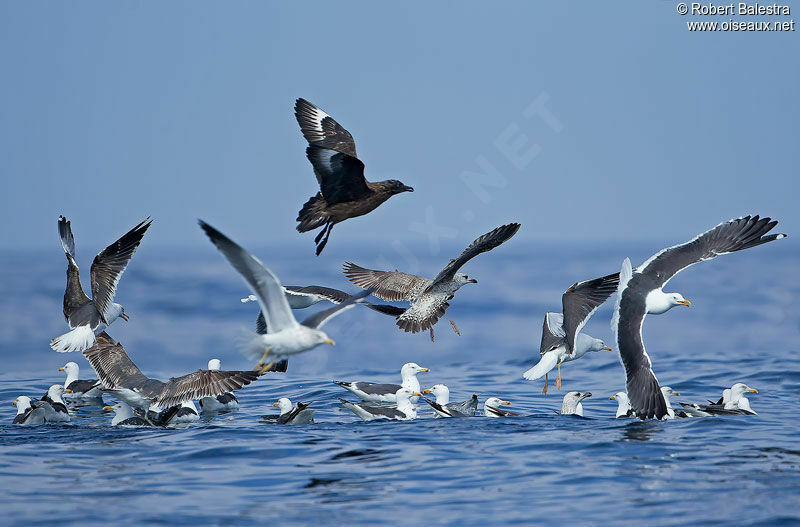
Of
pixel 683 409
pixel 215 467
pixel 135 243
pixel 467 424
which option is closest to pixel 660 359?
pixel 683 409

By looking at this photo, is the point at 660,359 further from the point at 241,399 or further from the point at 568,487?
the point at 568,487

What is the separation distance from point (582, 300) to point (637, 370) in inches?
82.6

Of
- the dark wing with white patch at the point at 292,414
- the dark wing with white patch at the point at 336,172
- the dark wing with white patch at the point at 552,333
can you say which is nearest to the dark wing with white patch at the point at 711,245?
Answer: the dark wing with white patch at the point at 552,333

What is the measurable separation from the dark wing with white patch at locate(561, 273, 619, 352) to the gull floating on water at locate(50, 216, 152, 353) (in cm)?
552

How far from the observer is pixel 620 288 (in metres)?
11.5

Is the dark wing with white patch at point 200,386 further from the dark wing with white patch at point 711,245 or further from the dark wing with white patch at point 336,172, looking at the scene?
the dark wing with white patch at point 711,245

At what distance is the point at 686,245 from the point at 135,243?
7.33 m

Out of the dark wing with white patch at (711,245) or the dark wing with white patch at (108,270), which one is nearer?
the dark wing with white patch at (711,245)

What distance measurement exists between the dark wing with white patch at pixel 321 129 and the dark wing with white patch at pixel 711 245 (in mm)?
3948

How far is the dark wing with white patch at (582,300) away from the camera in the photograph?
13.0 m

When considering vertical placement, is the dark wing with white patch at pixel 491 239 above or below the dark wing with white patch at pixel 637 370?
above

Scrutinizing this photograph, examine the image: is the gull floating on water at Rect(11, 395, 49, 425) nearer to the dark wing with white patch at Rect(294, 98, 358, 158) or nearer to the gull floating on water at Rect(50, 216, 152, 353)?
the gull floating on water at Rect(50, 216, 152, 353)

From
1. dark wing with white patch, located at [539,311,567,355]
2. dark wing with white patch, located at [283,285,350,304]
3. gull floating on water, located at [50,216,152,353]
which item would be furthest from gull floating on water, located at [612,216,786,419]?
gull floating on water, located at [50,216,152,353]

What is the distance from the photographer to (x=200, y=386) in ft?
41.9
